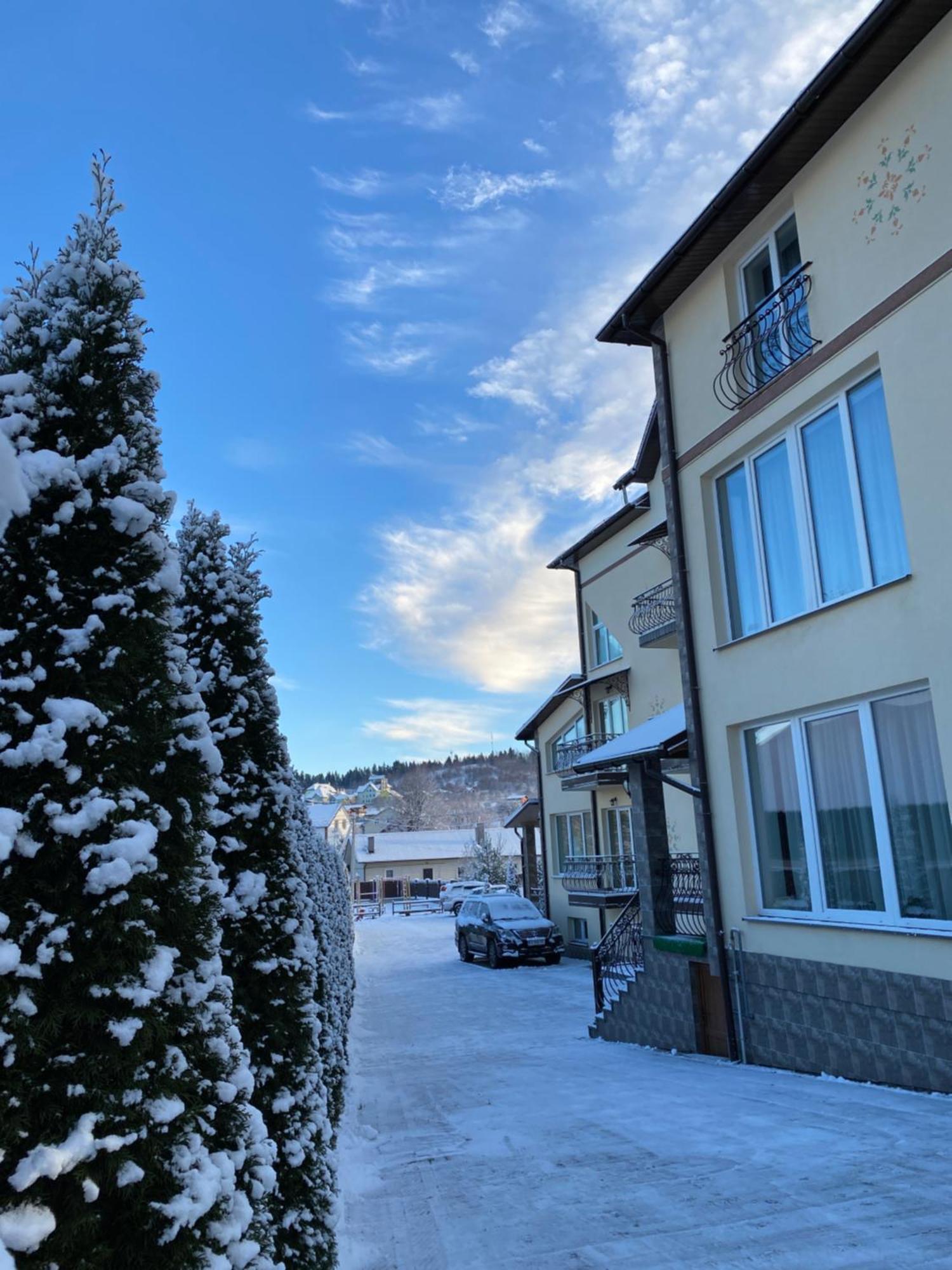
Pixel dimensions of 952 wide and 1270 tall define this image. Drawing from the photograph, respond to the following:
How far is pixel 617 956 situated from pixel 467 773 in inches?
4190

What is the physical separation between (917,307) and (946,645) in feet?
8.99

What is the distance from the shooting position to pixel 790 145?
7.59m

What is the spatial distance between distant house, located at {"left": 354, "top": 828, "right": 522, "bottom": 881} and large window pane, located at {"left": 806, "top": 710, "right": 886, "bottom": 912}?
178ft

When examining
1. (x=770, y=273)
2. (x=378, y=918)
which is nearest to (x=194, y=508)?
(x=770, y=273)

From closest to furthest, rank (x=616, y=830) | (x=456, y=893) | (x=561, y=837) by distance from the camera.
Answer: (x=616, y=830)
(x=561, y=837)
(x=456, y=893)

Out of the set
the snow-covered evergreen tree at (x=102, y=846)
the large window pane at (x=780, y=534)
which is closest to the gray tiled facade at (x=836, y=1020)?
the large window pane at (x=780, y=534)

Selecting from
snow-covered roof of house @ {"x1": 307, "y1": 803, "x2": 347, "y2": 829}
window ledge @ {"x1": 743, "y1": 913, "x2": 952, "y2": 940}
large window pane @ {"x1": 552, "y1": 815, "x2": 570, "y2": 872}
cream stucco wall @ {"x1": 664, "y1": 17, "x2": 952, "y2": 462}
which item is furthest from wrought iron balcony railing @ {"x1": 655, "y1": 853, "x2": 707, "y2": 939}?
snow-covered roof of house @ {"x1": 307, "y1": 803, "x2": 347, "y2": 829}

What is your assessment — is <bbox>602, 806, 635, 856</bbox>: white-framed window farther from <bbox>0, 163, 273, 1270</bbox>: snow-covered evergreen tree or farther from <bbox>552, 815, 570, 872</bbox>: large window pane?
<bbox>0, 163, 273, 1270</bbox>: snow-covered evergreen tree

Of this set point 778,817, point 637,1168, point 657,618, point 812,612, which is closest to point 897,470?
point 812,612

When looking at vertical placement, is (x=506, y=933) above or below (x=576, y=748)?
below

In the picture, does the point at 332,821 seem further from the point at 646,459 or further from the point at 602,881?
the point at 646,459

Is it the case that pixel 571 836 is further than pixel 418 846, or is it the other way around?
pixel 418 846

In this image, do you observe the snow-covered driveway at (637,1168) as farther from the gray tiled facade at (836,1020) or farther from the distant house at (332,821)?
the distant house at (332,821)

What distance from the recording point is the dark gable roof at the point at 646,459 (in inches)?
545
